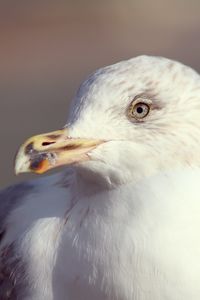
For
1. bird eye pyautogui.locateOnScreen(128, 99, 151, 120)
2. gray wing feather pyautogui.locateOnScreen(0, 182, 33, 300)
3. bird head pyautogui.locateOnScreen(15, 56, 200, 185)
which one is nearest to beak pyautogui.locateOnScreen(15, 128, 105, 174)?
bird head pyautogui.locateOnScreen(15, 56, 200, 185)

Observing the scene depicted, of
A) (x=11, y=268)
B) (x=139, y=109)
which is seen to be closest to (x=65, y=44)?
(x=11, y=268)

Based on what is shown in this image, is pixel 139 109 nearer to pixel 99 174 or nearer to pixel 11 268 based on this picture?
pixel 99 174

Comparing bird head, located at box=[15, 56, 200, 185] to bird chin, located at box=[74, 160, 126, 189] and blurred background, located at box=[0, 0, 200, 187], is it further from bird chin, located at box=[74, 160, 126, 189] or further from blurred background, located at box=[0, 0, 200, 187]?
blurred background, located at box=[0, 0, 200, 187]

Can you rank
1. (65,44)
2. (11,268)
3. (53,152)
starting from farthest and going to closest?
(65,44)
(11,268)
(53,152)

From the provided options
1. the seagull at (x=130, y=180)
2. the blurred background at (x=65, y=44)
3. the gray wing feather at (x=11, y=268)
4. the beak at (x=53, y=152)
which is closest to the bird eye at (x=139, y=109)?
the seagull at (x=130, y=180)

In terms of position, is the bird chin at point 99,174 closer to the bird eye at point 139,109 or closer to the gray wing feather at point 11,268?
the bird eye at point 139,109

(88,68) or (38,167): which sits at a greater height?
(38,167)

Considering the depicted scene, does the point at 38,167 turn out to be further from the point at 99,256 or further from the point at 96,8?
the point at 96,8

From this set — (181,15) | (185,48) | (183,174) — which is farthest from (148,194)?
(181,15)
